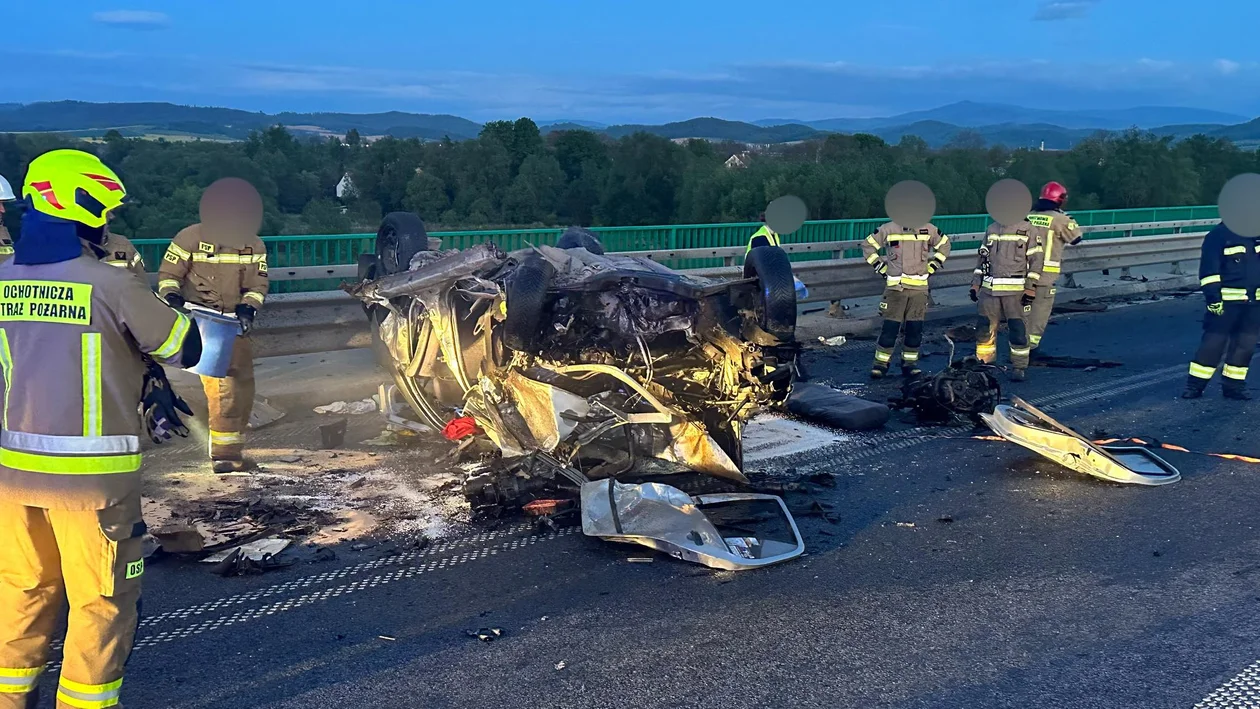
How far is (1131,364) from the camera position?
984 cm

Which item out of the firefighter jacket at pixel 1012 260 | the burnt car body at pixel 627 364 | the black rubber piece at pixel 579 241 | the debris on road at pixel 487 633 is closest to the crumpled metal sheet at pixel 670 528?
the burnt car body at pixel 627 364

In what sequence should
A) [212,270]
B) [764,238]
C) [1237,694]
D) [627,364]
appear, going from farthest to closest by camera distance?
1. [764,238]
2. [212,270]
3. [627,364]
4. [1237,694]

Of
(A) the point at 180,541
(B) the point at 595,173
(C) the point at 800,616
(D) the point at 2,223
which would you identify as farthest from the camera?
(B) the point at 595,173

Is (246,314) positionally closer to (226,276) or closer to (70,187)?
(226,276)

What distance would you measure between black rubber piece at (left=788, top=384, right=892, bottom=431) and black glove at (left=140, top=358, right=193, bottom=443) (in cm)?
484

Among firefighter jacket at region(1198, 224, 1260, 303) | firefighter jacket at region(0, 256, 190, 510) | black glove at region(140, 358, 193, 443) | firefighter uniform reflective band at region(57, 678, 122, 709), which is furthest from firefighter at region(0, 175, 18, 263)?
firefighter jacket at region(1198, 224, 1260, 303)

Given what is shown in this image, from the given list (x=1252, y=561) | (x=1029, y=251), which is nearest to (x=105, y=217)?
(x=1252, y=561)

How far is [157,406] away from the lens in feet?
10.7

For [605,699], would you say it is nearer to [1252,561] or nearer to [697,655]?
[697,655]

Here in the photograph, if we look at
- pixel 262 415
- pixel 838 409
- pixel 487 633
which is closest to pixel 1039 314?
pixel 838 409

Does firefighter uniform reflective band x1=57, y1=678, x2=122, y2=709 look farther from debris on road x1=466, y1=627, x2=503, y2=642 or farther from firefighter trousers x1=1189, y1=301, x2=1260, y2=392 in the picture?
firefighter trousers x1=1189, y1=301, x2=1260, y2=392

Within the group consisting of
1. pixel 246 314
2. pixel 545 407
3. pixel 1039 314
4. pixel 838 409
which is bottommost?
pixel 838 409

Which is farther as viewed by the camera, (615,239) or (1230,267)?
(615,239)

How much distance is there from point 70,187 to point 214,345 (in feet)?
2.16
